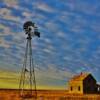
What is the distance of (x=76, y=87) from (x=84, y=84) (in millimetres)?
2053

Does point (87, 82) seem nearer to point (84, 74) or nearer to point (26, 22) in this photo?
point (84, 74)

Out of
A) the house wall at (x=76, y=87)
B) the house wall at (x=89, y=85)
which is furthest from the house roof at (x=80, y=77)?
the house wall at (x=89, y=85)

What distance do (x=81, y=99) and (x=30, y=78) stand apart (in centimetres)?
999

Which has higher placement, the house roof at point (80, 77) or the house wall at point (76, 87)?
the house roof at point (80, 77)

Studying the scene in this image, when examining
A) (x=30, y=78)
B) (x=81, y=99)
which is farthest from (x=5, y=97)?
(x=81, y=99)

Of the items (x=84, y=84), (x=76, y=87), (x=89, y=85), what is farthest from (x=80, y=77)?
(x=76, y=87)

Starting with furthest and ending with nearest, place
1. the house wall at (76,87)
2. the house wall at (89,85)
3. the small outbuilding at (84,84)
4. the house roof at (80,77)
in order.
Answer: the house wall at (76,87), the house wall at (89,85), the small outbuilding at (84,84), the house roof at (80,77)

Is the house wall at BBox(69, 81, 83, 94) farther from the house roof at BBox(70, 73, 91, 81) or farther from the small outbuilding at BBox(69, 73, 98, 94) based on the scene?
the house roof at BBox(70, 73, 91, 81)

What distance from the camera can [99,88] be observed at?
62.7 m

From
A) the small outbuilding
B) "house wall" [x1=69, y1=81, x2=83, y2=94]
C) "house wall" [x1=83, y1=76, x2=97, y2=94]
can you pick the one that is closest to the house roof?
the small outbuilding

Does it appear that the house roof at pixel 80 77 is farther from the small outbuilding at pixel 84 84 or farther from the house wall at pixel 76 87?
the house wall at pixel 76 87

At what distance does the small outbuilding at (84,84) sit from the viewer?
60.1 m

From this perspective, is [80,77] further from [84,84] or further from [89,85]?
[89,85]

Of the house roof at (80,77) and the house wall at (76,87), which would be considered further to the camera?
the house wall at (76,87)
